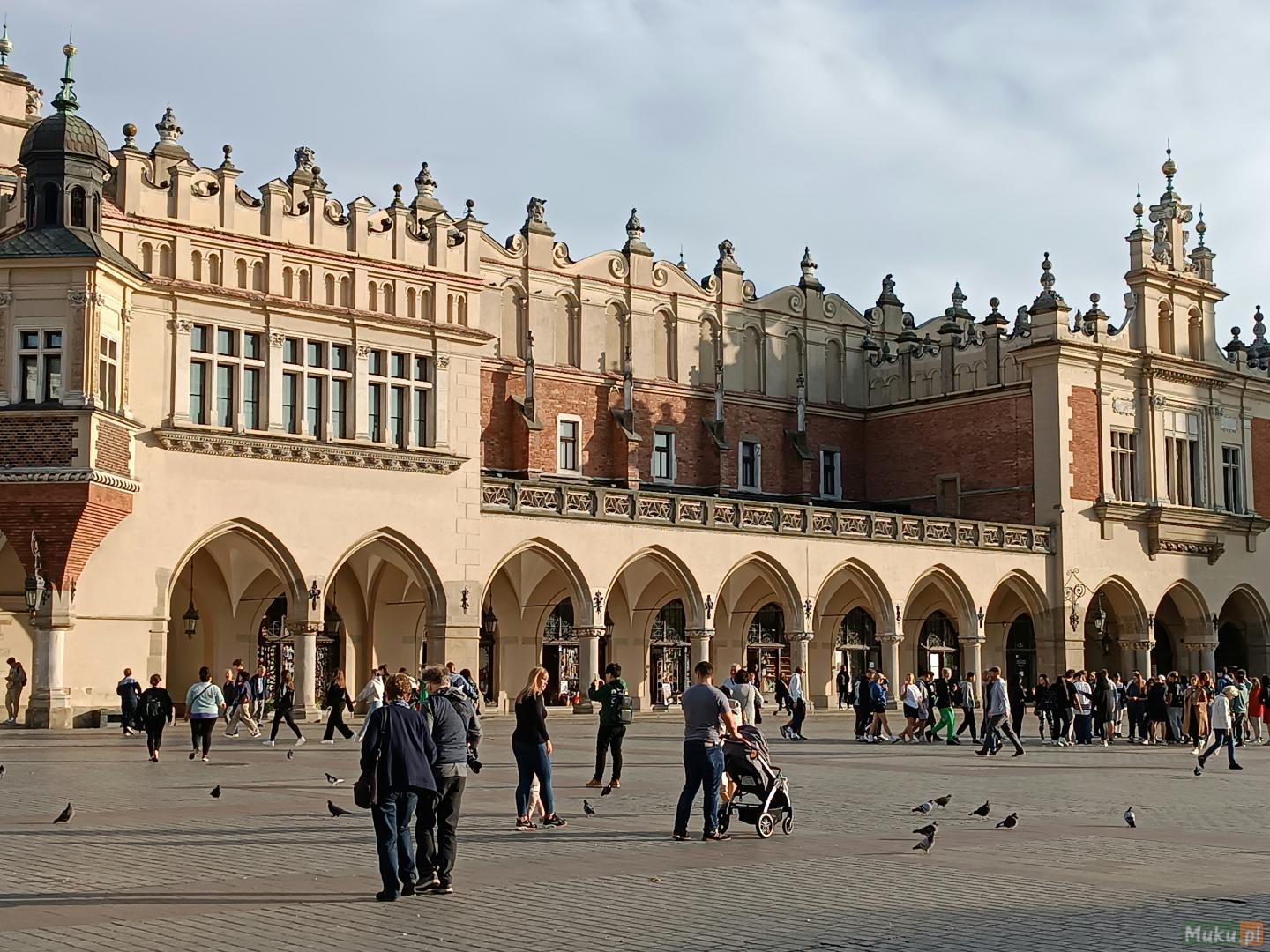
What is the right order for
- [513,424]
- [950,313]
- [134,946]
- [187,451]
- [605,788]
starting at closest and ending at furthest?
[134,946] → [605,788] → [187,451] → [513,424] → [950,313]

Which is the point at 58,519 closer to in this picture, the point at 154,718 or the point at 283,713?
the point at 283,713

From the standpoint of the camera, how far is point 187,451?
3544 cm

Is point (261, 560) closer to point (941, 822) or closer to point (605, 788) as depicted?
point (605, 788)

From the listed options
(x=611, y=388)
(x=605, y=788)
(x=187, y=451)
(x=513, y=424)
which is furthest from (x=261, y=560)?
(x=605, y=788)

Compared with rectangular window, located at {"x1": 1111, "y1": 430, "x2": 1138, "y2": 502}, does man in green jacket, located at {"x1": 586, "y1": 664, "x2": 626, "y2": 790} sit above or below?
below

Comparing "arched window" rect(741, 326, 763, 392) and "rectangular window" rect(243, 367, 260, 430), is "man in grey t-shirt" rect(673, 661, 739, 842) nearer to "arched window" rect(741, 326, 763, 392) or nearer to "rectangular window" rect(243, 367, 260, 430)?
"rectangular window" rect(243, 367, 260, 430)

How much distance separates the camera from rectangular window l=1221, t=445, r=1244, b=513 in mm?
56312

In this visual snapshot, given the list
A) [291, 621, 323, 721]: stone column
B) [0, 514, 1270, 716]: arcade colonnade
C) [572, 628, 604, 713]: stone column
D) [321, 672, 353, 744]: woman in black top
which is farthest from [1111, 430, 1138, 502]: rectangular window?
[321, 672, 353, 744]: woman in black top

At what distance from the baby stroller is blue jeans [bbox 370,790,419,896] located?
14.2 feet

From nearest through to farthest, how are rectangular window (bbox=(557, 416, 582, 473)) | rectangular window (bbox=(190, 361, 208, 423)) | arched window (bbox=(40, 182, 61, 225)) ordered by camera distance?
arched window (bbox=(40, 182, 61, 225)) < rectangular window (bbox=(190, 361, 208, 423)) < rectangular window (bbox=(557, 416, 582, 473))

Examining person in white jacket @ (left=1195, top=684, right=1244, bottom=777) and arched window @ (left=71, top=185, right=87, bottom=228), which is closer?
person in white jacket @ (left=1195, top=684, right=1244, bottom=777)

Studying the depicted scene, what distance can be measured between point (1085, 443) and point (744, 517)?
12.9 metres

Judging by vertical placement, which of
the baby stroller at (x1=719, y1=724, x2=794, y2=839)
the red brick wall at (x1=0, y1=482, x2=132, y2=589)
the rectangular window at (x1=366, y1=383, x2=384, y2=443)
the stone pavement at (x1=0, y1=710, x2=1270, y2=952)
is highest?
the rectangular window at (x1=366, y1=383, x2=384, y2=443)

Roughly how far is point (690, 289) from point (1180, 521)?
57.4 ft
